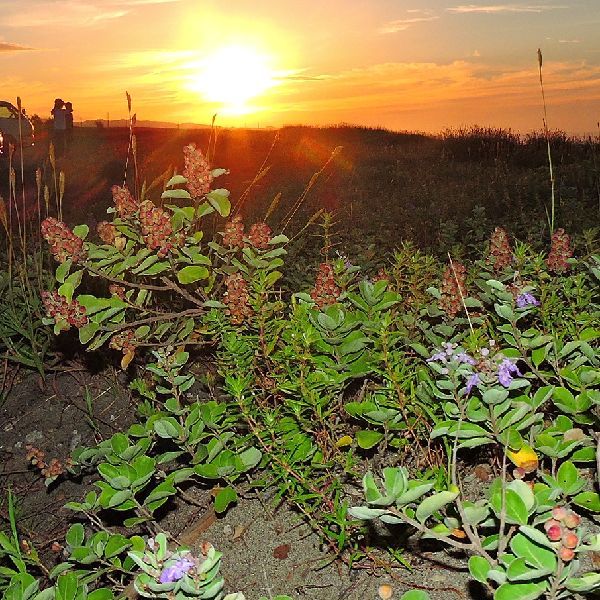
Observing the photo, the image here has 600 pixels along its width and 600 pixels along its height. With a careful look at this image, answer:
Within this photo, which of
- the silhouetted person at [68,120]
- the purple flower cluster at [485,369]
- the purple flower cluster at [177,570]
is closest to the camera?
the purple flower cluster at [177,570]

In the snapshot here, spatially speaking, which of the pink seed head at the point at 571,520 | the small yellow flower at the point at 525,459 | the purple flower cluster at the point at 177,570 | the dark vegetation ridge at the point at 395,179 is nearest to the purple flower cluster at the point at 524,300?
the small yellow flower at the point at 525,459

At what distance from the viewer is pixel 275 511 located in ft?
8.79

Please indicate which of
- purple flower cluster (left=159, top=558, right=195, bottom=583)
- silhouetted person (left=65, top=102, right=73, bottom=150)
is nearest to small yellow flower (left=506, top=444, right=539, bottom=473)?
purple flower cluster (left=159, top=558, right=195, bottom=583)

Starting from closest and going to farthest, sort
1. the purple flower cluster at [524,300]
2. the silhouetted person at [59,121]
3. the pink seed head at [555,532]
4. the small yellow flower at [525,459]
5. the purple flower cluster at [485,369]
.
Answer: the pink seed head at [555,532], the purple flower cluster at [485,369], the small yellow flower at [525,459], the purple flower cluster at [524,300], the silhouetted person at [59,121]

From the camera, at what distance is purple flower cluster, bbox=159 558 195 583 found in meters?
1.42

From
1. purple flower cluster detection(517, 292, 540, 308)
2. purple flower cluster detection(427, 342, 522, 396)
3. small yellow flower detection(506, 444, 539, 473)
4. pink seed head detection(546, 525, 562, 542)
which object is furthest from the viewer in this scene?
purple flower cluster detection(517, 292, 540, 308)

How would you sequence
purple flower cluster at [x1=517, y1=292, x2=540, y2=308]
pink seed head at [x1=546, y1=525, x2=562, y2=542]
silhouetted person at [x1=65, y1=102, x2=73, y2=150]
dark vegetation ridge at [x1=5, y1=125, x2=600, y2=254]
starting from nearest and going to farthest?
pink seed head at [x1=546, y1=525, x2=562, y2=542], purple flower cluster at [x1=517, y1=292, x2=540, y2=308], dark vegetation ridge at [x1=5, y1=125, x2=600, y2=254], silhouetted person at [x1=65, y1=102, x2=73, y2=150]

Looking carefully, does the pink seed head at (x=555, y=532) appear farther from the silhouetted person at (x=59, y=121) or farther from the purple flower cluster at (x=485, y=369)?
the silhouetted person at (x=59, y=121)

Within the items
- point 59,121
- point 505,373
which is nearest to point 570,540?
point 505,373

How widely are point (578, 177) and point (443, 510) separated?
29.9ft

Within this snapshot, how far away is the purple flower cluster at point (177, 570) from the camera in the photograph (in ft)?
4.67

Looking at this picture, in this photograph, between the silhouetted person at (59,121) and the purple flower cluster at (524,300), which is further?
the silhouetted person at (59,121)

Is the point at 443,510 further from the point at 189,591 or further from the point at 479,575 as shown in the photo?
the point at 189,591

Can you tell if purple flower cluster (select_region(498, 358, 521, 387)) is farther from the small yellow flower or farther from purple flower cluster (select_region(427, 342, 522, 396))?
the small yellow flower
